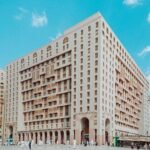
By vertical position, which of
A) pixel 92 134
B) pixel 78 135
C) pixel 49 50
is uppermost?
pixel 49 50

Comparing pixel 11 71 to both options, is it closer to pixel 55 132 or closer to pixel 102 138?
pixel 55 132

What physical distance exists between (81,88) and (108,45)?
19.5 meters

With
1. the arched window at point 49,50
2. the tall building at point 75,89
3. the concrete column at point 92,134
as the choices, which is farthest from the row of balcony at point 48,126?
the arched window at point 49,50

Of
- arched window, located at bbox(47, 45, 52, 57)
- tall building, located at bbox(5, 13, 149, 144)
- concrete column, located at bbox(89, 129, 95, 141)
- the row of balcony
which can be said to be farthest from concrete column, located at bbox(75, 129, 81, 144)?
arched window, located at bbox(47, 45, 52, 57)

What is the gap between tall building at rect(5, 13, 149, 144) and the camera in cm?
11931

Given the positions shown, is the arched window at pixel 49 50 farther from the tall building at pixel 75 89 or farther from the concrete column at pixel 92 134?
the concrete column at pixel 92 134

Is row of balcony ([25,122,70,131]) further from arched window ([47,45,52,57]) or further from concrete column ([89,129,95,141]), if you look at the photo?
arched window ([47,45,52,57])

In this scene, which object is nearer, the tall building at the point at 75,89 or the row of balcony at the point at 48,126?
the tall building at the point at 75,89

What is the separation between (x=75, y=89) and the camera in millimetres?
124000

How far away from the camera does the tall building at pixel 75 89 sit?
119 metres

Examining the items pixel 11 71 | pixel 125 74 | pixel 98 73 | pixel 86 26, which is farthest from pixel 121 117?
pixel 11 71

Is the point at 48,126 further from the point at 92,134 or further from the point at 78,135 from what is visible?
the point at 92,134

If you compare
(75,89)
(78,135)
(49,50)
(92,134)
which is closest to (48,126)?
(78,135)

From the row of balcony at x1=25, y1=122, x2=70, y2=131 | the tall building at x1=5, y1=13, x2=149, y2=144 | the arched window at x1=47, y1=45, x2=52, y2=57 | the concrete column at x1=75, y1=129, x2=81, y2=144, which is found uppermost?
the arched window at x1=47, y1=45, x2=52, y2=57
